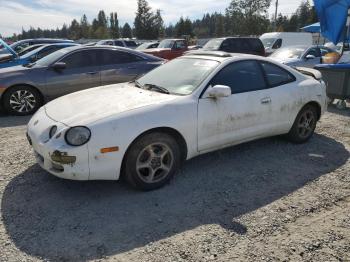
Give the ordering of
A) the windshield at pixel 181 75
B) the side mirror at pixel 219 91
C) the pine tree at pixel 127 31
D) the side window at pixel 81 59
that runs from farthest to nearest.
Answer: the pine tree at pixel 127 31 → the side window at pixel 81 59 → the windshield at pixel 181 75 → the side mirror at pixel 219 91

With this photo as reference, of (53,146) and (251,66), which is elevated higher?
(251,66)

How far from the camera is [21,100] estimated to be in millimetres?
7188

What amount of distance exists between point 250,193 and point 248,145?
1.62m

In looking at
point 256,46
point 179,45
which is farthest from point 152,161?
point 179,45

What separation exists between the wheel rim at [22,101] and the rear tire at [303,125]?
5326 millimetres

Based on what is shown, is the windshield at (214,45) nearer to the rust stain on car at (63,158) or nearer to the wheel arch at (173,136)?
the wheel arch at (173,136)

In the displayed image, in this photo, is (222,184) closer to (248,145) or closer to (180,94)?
(180,94)

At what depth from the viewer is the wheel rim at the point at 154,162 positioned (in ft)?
12.0

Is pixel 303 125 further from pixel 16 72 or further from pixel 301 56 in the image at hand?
pixel 301 56

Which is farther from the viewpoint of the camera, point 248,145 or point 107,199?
point 248,145

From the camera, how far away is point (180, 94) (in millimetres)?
4000

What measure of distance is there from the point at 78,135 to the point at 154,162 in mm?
885

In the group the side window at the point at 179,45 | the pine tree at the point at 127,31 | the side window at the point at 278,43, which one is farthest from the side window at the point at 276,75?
the pine tree at the point at 127,31

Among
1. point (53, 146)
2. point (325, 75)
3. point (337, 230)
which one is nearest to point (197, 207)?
point (337, 230)
